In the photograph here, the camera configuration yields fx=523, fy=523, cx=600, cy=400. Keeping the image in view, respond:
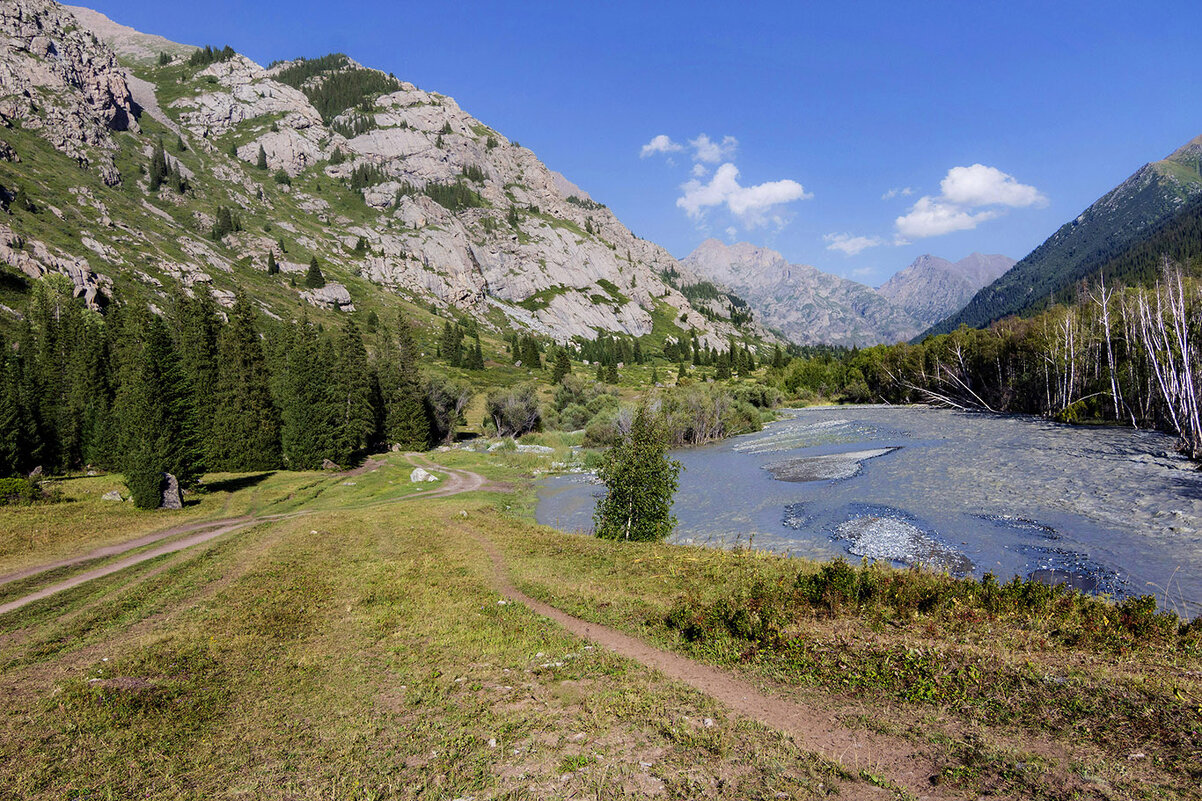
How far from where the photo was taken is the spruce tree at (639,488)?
2925cm

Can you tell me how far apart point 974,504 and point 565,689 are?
106 ft

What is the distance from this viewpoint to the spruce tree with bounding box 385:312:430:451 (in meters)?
79.4

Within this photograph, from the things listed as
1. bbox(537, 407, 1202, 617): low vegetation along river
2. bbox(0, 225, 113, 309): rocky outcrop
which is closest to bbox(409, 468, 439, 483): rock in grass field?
bbox(537, 407, 1202, 617): low vegetation along river

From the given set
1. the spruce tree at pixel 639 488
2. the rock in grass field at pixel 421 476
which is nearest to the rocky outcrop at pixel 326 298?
the rock in grass field at pixel 421 476

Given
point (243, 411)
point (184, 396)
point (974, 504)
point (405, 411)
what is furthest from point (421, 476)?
point (974, 504)

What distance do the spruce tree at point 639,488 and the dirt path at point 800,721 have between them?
13.3 m

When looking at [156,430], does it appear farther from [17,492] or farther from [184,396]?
[17,492]

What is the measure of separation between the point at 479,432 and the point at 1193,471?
8949 cm

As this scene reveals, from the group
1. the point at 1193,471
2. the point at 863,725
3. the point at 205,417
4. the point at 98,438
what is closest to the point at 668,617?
the point at 863,725

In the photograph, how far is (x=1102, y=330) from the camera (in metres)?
70.2

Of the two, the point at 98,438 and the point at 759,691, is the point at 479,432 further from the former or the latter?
the point at 759,691

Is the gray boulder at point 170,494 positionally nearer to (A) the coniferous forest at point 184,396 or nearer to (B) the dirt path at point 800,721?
(A) the coniferous forest at point 184,396

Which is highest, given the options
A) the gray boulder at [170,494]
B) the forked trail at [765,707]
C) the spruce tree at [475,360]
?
the spruce tree at [475,360]

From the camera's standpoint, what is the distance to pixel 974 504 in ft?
109
